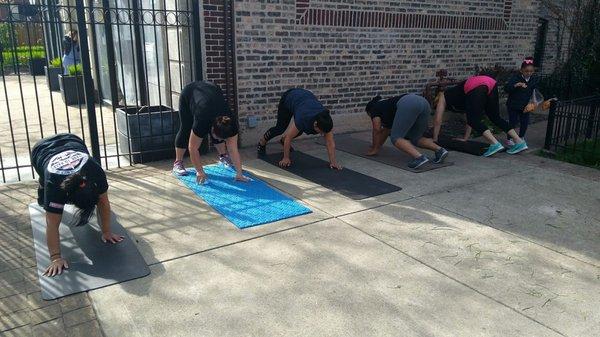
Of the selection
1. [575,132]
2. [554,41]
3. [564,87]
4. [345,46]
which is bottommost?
[575,132]

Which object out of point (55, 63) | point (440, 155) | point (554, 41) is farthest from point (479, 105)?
point (55, 63)

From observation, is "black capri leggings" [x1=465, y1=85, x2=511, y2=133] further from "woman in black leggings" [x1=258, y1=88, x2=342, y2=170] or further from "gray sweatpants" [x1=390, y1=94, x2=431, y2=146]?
"woman in black leggings" [x1=258, y1=88, x2=342, y2=170]

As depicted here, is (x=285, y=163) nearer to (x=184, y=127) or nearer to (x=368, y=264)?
(x=184, y=127)

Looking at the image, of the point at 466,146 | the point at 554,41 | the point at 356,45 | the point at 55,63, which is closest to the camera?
the point at 466,146

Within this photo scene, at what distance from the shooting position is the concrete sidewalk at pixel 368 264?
2.90 meters

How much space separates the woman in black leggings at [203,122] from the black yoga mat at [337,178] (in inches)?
33.6

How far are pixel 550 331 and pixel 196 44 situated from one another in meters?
5.24

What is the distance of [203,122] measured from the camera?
16.7 ft

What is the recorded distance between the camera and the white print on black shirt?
317cm

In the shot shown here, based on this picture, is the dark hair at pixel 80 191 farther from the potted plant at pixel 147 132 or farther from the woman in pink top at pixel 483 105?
the woman in pink top at pixel 483 105

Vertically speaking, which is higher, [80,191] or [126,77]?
[126,77]

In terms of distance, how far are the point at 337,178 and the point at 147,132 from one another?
262 centimetres

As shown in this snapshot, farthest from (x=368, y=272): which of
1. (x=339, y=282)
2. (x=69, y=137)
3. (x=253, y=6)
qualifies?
(x=253, y=6)

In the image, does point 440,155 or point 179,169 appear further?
point 440,155
